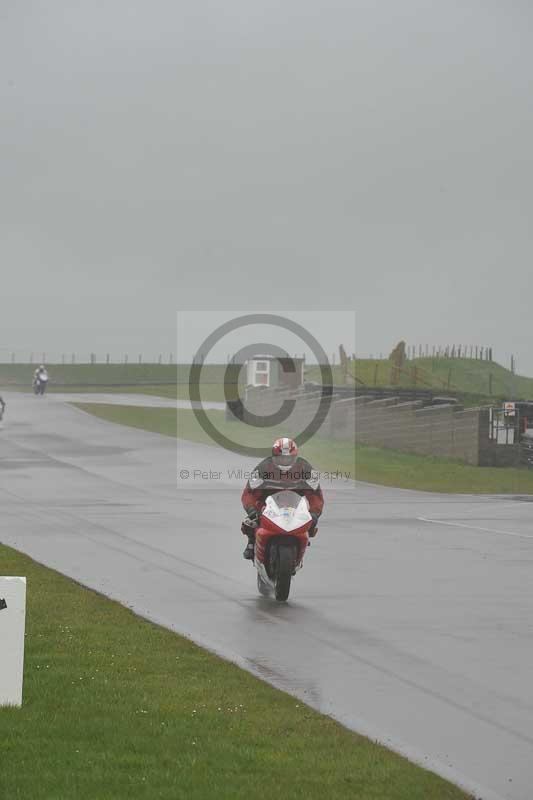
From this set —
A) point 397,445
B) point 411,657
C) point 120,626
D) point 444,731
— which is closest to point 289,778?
point 444,731

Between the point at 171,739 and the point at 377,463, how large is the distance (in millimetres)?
35586

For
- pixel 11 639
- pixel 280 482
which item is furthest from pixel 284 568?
pixel 11 639

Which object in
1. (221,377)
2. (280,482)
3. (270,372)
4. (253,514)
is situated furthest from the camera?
(221,377)

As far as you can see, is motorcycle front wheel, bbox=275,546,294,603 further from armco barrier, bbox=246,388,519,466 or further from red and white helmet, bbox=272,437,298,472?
armco barrier, bbox=246,388,519,466

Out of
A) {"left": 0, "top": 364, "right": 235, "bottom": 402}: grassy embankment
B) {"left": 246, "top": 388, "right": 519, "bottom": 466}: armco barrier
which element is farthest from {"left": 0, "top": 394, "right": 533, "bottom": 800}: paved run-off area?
{"left": 0, "top": 364, "right": 235, "bottom": 402}: grassy embankment

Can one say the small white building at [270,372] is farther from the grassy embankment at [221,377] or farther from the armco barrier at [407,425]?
the armco barrier at [407,425]

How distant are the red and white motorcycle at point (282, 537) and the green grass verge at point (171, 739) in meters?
3.64

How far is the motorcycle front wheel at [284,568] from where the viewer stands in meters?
15.3

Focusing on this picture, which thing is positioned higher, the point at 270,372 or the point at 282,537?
the point at 270,372

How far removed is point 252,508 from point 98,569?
2899 mm

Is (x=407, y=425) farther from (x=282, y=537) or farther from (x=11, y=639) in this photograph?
(x=11, y=639)

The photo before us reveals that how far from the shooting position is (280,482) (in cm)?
1606

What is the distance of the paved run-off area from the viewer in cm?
952

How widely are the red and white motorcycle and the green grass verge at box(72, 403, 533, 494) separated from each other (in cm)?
2028
